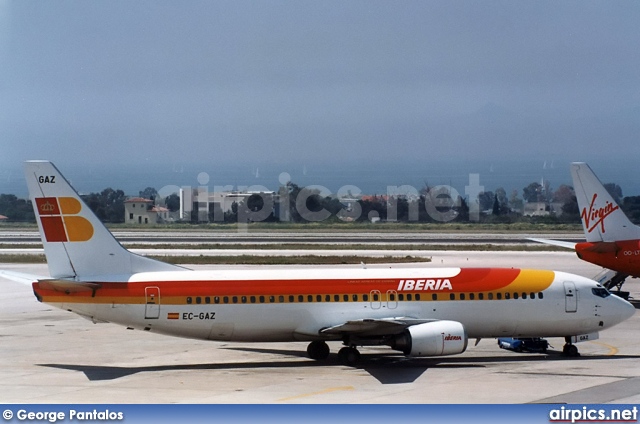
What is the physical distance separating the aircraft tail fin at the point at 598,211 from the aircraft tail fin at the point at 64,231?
104 feet

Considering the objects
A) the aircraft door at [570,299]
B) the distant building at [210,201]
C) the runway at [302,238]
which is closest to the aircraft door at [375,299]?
the aircraft door at [570,299]

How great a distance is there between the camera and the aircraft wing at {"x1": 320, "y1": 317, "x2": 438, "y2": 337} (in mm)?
37397

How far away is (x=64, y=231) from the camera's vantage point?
37625 millimetres

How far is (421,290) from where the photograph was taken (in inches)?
1558

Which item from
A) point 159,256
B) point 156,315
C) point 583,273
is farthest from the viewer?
point 159,256

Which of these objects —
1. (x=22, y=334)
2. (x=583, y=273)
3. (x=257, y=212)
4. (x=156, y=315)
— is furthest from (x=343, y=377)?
(x=257, y=212)

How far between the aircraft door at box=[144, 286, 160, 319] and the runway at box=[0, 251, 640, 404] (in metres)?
2.23

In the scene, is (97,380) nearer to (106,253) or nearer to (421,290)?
(106,253)

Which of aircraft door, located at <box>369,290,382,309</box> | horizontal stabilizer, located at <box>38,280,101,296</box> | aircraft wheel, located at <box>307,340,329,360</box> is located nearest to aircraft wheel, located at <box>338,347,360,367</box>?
aircraft wheel, located at <box>307,340,329,360</box>

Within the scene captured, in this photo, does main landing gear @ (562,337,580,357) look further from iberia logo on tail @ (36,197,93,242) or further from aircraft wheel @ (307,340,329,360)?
iberia logo on tail @ (36,197,93,242)

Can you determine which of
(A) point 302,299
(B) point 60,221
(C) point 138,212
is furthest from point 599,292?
(C) point 138,212

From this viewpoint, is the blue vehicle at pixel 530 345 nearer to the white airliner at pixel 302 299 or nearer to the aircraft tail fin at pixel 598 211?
the white airliner at pixel 302 299

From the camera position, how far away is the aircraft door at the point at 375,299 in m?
39.2

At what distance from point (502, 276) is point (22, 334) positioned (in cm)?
2431
